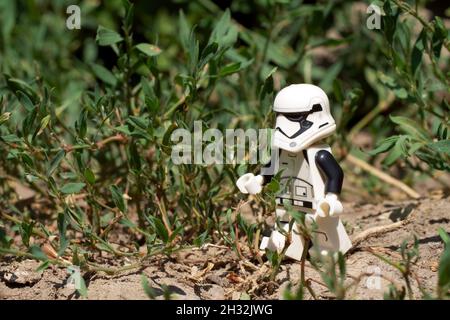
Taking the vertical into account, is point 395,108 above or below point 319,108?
above

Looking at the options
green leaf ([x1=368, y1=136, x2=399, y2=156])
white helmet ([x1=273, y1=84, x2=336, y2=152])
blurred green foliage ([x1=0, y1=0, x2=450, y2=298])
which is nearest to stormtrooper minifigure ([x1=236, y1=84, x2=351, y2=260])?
white helmet ([x1=273, y1=84, x2=336, y2=152])

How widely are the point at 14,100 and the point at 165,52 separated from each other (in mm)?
1234

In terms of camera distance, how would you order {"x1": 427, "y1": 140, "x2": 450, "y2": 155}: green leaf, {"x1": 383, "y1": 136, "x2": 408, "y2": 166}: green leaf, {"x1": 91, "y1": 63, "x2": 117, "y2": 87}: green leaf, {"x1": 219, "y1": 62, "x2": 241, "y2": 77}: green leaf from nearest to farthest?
{"x1": 427, "y1": 140, "x2": 450, "y2": 155}: green leaf < {"x1": 383, "y1": 136, "x2": 408, "y2": 166}: green leaf < {"x1": 219, "y1": 62, "x2": 241, "y2": 77}: green leaf < {"x1": 91, "y1": 63, "x2": 117, "y2": 87}: green leaf

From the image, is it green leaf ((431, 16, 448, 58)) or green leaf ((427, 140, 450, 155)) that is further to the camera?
green leaf ((431, 16, 448, 58))

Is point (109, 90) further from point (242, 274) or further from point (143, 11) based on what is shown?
point (143, 11)

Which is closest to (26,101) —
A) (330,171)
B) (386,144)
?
(330,171)

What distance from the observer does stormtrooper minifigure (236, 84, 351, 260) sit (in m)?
1.96

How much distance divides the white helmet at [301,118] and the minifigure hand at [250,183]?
0.12 metres

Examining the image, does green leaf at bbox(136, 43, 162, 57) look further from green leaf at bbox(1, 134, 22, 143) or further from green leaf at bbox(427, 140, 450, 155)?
green leaf at bbox(427, 140, 450, 155)

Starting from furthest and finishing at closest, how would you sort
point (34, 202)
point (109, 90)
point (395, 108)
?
1. point (395, 108)
2. point (34, 202)
3. point (109, 90)

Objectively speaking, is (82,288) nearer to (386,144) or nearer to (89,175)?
(89,175)
